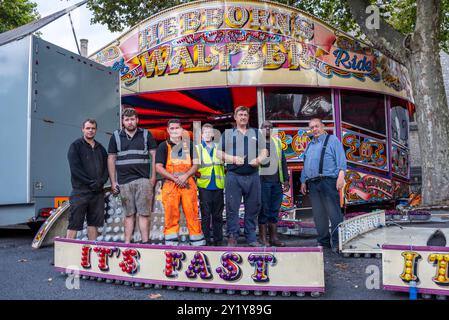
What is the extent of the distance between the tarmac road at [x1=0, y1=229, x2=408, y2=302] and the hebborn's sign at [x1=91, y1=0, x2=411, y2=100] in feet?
20.5

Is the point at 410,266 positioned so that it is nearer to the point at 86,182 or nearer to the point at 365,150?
the point at 86,182

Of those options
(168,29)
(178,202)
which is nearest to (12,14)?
(168,29)

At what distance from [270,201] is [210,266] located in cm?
248

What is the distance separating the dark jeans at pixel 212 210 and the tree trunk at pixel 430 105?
5.94 meters

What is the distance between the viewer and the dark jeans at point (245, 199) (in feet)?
17.7

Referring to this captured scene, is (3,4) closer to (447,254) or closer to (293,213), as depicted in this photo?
(293,213)

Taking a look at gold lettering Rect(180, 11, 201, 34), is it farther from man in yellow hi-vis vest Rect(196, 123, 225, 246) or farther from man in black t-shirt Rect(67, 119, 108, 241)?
man in black t-shirt Rect(67, 119, 108, 241)

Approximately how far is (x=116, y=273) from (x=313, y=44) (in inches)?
340

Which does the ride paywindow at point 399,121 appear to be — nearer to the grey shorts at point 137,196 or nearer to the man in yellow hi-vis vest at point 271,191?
the man in yellow hi-vis vest at point 271,191

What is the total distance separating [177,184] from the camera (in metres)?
5.20

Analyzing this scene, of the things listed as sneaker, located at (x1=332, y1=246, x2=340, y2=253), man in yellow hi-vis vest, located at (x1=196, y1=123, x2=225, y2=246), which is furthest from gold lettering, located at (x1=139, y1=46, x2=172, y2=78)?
sneaker, located at (x1=332, y1=246, x2=340, y2=253)

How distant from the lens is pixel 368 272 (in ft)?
14.5

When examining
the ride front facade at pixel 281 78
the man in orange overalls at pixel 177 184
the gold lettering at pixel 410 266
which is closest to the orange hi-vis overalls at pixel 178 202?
the man in orange overalls at pixel 177 184

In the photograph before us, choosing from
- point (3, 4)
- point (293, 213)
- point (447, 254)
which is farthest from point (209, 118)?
point (3, 4)
